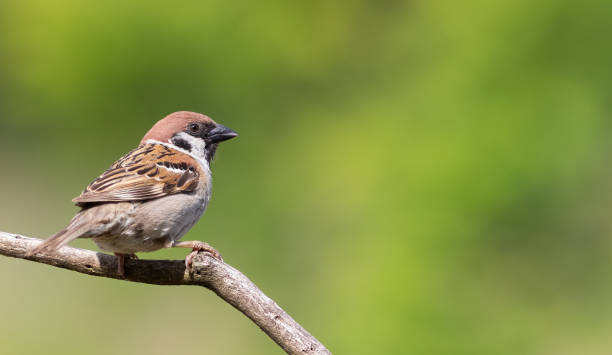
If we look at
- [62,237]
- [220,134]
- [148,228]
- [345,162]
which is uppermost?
[345,162]

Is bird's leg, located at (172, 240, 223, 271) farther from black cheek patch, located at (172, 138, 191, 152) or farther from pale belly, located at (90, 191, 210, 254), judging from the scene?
black cheek patch, located at (172, 138, 191, 152)

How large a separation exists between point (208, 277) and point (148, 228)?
15.1 inches

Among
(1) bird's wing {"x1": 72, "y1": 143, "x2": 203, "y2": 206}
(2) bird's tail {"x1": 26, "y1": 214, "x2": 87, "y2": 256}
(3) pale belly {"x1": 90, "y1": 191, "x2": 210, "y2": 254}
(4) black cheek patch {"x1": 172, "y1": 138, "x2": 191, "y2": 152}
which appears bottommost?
(2) bird's tail {"x1": 26, "y1": 214, "x2": 87, "y2": 256}

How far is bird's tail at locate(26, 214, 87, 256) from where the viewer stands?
7.25 feet

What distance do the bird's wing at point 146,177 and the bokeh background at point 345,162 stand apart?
13.9 feet

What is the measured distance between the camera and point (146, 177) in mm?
2889

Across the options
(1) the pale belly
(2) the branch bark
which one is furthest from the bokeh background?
(2) the branch bark

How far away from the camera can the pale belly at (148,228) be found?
8.62 ft

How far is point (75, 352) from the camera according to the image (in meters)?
8.31

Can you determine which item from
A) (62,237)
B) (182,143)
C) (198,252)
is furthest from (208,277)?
(182,143)

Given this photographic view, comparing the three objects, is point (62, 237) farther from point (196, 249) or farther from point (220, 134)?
point (220, 134)

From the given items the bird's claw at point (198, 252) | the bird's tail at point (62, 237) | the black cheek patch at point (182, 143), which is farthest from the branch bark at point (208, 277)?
the black cheek patch at point (182, 143)

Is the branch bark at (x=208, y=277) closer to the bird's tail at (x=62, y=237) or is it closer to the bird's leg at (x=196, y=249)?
the bird's leg at (x=196, y=249)

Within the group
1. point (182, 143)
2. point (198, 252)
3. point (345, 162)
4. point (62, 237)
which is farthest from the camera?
point (345, 162)
